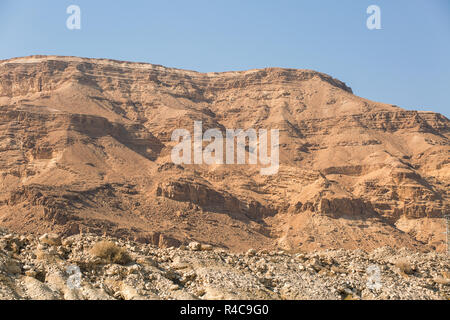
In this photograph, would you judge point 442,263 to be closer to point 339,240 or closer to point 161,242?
point 161,242

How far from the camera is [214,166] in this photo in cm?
8631

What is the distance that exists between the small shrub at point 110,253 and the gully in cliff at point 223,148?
2712 inches

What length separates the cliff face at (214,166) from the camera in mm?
66000

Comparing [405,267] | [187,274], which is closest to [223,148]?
[405,267]

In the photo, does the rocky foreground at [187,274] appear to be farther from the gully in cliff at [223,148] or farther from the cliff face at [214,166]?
the gully in cliff at [223,148]

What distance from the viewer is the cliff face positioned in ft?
217

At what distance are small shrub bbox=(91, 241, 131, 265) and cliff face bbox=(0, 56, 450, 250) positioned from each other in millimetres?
39507

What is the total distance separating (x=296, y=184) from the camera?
8181 centimetres

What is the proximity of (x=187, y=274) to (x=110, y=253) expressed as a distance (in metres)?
2.33

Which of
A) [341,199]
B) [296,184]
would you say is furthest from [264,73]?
[341,199]

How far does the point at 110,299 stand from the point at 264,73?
380 feet

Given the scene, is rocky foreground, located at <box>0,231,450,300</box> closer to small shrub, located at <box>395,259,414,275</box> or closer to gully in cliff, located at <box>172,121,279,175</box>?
small shrub, located at <box>395,259,414,275</box>

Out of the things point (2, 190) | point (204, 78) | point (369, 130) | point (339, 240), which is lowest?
point (339, 240)
